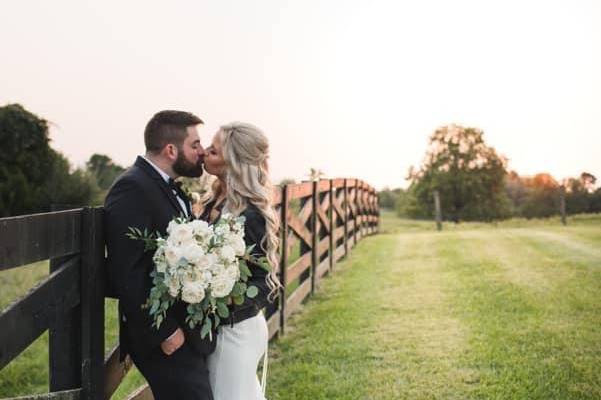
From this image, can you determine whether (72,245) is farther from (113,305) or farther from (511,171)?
(511,171)

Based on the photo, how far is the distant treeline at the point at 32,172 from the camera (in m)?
32.1

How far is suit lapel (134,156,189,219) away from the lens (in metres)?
3.22

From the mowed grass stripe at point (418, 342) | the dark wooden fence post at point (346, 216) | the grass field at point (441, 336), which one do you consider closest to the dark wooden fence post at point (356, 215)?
the dark wooden fence post at point (346, 216)

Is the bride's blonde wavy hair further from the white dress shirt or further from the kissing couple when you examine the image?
the white dress shirt

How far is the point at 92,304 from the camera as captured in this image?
9.97 feet

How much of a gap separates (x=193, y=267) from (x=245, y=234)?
76 cm

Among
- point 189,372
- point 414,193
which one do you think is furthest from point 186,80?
point 414,193

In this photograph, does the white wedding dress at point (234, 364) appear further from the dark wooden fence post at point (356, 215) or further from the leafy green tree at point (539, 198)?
the leafy green tree at point (539, 198)

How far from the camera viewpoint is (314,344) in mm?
6547

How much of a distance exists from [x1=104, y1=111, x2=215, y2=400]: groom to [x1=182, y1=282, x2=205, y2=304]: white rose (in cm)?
23

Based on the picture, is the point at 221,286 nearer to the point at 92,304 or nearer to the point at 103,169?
the point at 92,304

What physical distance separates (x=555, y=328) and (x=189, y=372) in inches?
187

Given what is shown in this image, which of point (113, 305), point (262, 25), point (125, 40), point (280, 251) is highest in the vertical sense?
point (262, 25)

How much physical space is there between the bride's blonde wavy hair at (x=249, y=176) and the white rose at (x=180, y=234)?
2.68ft
